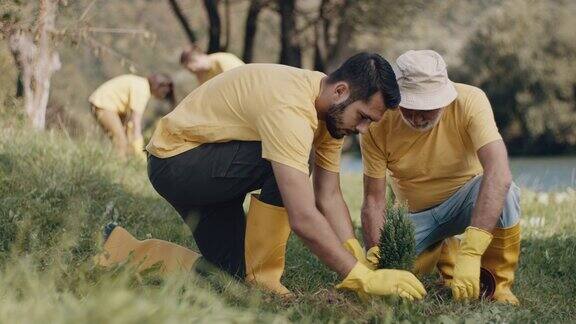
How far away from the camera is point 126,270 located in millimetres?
2924

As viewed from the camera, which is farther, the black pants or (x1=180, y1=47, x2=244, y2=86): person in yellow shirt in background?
(x1=180, y1=47, x2=244, y2=86): person in yellow shirt in background

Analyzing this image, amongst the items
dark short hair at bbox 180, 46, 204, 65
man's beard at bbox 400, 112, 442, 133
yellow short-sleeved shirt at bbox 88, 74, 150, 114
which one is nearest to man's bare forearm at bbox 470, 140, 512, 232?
man's beard at bbox 400, 112, 442, 133

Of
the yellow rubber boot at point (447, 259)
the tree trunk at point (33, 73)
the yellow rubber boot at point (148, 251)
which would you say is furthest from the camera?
Answer: the tree trunk at point (33, 73)

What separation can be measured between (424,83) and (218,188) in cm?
107

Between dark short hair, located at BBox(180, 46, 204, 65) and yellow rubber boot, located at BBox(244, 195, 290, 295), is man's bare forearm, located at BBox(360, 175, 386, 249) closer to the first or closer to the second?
yellow rubber boot, located at BBox(244, 195, 290, 295)

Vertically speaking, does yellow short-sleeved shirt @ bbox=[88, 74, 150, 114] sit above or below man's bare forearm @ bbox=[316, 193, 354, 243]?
below

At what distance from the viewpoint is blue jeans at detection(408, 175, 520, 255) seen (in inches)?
170

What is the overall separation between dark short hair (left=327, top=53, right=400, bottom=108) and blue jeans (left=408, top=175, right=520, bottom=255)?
36.1 inches

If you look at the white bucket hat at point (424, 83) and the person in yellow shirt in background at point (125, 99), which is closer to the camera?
the white bucket hat at point (424, 83)

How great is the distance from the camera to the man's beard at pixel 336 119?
3.71 metres

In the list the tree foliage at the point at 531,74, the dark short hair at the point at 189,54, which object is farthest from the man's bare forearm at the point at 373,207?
the tree foliage at the point at 531,74

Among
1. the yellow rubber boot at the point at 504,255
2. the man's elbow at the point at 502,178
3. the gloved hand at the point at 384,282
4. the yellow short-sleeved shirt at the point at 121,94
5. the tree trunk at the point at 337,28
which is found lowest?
the tree trunk at the point at 337,28

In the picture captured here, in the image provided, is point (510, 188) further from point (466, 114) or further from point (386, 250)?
point (386, 250)

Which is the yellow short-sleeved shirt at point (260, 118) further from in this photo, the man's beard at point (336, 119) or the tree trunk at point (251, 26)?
the tree trunk at point (251, 26)
